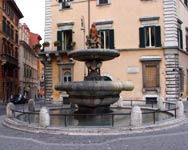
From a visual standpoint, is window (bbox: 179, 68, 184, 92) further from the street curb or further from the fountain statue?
the street curb

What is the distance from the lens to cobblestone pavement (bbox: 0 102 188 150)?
9438 millimetres

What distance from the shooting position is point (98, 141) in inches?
404

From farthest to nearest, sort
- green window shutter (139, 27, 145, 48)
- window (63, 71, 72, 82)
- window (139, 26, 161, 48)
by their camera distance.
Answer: window (63, 71, 72, 82), green window shutter (139, 27, 145, 48), window (139, 26, 161, 48)

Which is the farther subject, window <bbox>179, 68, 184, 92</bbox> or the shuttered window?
window <bbox>179, 68, 184, 92</bbox>

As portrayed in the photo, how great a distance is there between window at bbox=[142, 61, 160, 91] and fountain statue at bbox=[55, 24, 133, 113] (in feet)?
41.2

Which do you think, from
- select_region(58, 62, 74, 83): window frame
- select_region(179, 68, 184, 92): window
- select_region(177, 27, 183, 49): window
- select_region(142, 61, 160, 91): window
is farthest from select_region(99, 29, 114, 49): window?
select_region(179, 68, 184, 92): window

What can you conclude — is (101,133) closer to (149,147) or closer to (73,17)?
(149,147)

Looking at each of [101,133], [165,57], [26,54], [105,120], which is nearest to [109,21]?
[165,57]

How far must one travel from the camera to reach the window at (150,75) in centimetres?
2775

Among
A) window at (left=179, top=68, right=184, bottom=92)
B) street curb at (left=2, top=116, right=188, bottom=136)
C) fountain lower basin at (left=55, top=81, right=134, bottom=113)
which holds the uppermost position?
window at (left=179, top=68, right=184, bottom=92)

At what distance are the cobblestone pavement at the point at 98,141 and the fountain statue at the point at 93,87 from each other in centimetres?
320

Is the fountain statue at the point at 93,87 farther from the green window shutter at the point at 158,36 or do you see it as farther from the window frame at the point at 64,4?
the window frame at the point at 64,4

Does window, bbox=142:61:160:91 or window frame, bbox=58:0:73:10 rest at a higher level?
window frame, bbox=58:0:73:10

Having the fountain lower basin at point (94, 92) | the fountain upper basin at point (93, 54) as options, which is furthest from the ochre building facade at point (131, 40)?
the fountain lower basin at point (94, 92)
